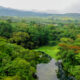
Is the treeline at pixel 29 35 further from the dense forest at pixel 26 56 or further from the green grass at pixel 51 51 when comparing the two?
the green grass at pixel 51 51

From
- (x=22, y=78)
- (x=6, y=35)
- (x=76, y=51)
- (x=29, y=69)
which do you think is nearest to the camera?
(x=22, y=78)

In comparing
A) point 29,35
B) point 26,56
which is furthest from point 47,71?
point 29,35

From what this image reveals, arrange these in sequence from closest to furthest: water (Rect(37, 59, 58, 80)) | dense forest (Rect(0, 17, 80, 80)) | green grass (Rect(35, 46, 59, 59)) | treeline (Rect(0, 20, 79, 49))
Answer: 1. dense forest (Rect(0, 17, 80, 80))
2. water (Rect(37, 59, 58, 80))
3. green grass (Rect(35, 46, 59, 59))
4. treeline (Rect(0, 20, 79, 49))

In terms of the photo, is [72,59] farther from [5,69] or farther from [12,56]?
[5,69]

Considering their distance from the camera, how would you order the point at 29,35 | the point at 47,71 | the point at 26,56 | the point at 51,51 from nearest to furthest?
the point at 26,56, the point at 47,71, the point at 51,51, the point at 29,35

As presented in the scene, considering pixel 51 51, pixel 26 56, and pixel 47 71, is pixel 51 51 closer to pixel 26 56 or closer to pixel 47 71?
pixel 47 71

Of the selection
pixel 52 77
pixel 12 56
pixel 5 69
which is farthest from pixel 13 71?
pixel 52 77

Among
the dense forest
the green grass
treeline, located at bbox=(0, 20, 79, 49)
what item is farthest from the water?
treeline, located at bbox=(0, 20, 79, 49)

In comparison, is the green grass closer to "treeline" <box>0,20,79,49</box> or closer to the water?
"treeline" <box>0,20,79,49</box>
